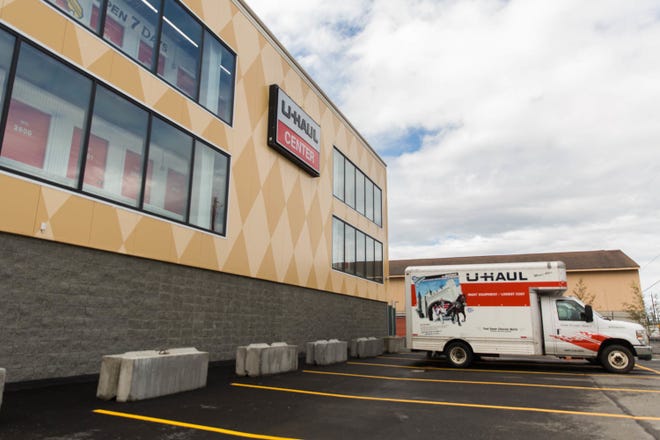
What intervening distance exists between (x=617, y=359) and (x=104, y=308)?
14.2 metres

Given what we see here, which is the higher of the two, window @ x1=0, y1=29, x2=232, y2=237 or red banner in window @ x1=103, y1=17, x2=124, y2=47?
red banner in window @ x1=103, y1=17, x2=124, y2=47

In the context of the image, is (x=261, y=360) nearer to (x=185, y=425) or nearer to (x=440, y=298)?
(x=185, y=425)

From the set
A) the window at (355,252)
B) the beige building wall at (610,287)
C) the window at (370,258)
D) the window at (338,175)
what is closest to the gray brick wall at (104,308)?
the window at (355,252)

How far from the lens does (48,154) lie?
8297 millimetres

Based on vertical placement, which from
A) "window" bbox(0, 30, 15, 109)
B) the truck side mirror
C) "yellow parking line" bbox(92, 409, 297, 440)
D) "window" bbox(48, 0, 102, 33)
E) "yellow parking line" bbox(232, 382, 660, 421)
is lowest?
"yellow parking line" bbox(232, 382, 660, 421)

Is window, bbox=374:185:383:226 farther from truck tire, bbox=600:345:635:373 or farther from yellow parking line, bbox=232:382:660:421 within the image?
yellow parking line, bbox=232:382:660:421

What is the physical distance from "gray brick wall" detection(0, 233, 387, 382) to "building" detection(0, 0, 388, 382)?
3 centimetres

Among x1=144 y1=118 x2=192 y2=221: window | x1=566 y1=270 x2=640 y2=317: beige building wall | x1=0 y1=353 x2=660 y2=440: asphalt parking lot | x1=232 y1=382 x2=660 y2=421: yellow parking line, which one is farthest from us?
x1=566 y1=270 x2=640 y2=317: beige building wall

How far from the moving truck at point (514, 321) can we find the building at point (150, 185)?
5.39m

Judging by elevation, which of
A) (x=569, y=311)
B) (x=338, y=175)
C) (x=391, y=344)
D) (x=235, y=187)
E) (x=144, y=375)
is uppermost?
(x=338, y=175)

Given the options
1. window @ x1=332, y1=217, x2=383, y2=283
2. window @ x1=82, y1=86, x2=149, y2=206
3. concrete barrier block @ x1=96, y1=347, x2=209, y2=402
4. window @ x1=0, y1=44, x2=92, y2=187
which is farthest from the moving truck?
window @ x1=0, y1=44, x2=92, y2=187

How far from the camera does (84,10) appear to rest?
9.16 meters

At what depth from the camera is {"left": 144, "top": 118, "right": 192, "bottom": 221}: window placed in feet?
34.9

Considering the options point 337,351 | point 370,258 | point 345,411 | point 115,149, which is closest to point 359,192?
point 370,258
